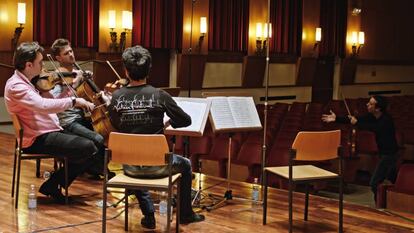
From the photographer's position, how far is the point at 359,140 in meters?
8.69

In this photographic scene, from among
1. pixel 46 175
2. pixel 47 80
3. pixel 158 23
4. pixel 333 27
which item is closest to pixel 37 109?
pixel 47 80

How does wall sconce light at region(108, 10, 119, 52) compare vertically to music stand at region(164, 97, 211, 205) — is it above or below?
above

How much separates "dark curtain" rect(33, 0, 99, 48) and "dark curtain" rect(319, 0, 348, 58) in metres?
7.61

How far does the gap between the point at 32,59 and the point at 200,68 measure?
350 inches

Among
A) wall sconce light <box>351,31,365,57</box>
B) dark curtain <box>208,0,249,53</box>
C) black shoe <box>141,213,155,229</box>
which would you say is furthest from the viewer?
wall sconce light <box>351,31,365,57</box>

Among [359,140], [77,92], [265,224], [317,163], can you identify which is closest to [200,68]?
[359,140]

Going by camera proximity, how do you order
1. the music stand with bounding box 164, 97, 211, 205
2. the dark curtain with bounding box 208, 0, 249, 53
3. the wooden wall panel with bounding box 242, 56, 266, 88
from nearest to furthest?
the music stand with bounding box 164, 97, 211, 205 → the dark curtain with bounding box 208, 0, 249, 53 → the wooden wall panel with bounding box 242, 56, 266, 88

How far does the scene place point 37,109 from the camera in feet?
15.6

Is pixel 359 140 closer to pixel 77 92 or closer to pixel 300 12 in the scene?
pixel 77 92

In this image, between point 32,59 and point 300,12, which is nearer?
point 32,59

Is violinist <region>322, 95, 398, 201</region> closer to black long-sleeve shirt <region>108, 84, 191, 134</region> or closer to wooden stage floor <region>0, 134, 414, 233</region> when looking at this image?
wooden stage floor <region>0, 134, 414, 233</region>

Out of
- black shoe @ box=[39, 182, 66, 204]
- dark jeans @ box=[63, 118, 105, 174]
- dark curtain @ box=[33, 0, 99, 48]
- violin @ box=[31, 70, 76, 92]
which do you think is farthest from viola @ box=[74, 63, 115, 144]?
dark curtain @ box=[33, 0, 99, 48]

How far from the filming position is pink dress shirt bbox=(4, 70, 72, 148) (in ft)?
15.6

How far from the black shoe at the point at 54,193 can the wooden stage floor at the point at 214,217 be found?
0.07m
